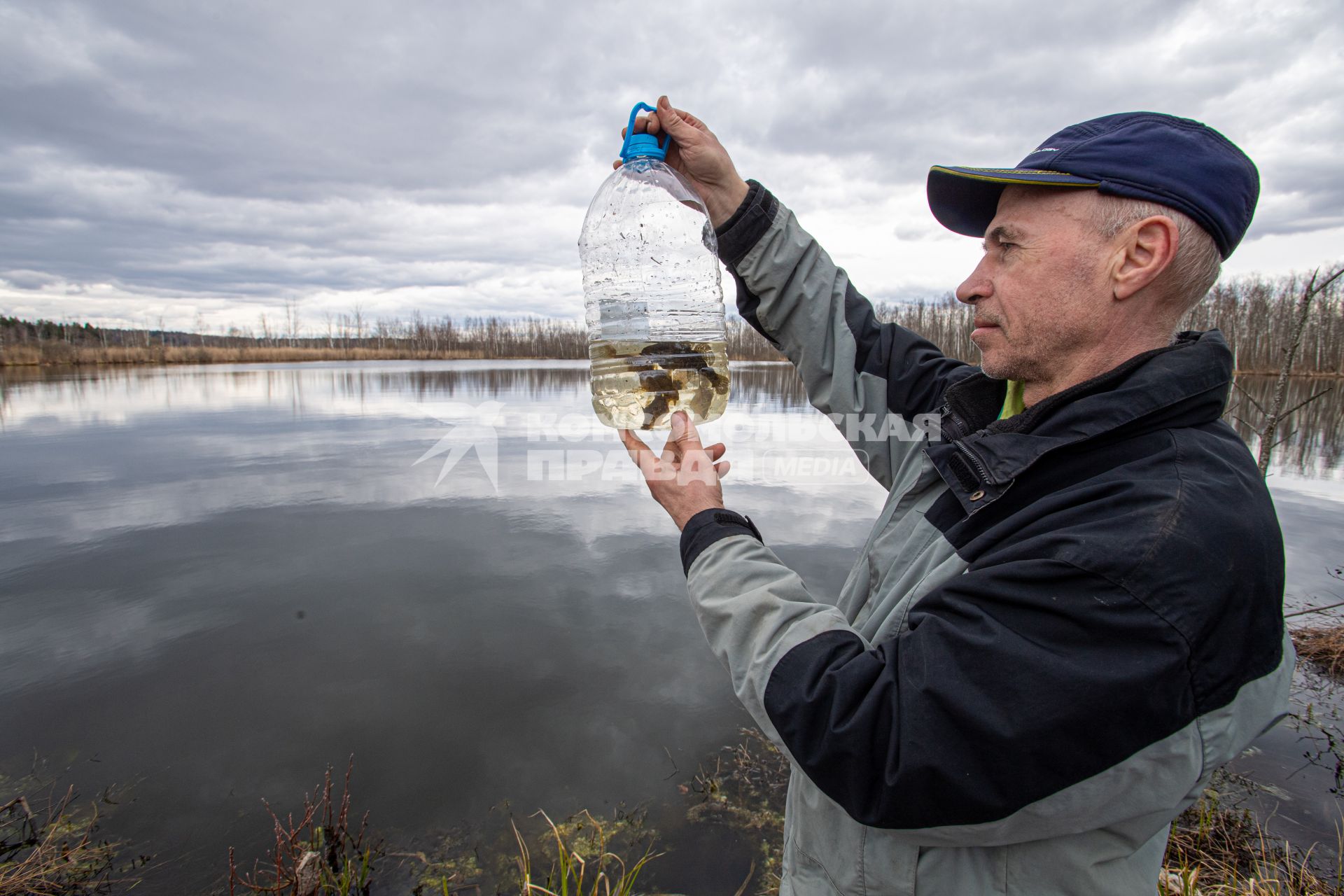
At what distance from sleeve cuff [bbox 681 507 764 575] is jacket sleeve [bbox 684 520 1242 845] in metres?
0.35

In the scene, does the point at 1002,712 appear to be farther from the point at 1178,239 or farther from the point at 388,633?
the point at 388,633

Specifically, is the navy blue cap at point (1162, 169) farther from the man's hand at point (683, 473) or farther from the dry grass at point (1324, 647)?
the dry grass at point (1324, 647)

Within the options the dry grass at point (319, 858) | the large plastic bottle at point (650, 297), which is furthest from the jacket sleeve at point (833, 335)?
the dry grass at point (319, 858)

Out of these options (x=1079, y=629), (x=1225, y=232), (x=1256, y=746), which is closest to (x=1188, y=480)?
(x=1079, y=629)

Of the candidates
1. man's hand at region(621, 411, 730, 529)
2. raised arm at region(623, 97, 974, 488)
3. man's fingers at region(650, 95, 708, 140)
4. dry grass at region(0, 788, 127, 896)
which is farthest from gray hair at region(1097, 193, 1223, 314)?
dry grass at region(0, 788, 127, 896)

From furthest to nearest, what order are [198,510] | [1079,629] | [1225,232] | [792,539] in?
1. [198,510]
2. [792,539]
3. [1225,232]
4. [1079,629]

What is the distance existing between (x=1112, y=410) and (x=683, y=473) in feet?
3.14

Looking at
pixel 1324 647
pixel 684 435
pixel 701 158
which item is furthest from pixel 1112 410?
pixel 1324 647

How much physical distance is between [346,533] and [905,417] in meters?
8.07

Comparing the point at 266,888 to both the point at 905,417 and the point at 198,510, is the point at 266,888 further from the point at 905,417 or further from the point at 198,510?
Result: the point at 198,510

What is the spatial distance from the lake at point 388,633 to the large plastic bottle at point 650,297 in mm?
3149

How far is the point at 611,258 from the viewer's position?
3445 mm

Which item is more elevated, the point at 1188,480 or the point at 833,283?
the point at 833,283

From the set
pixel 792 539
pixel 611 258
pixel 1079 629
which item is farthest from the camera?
pixel 792 539
